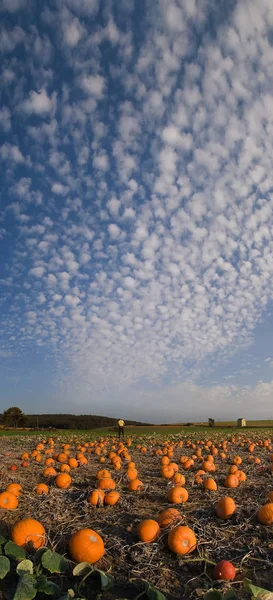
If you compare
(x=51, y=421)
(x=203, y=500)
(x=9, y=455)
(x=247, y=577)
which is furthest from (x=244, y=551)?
(x=51, y=421)

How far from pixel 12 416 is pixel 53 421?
10385mm

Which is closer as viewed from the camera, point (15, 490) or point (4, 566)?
point (4, 566)

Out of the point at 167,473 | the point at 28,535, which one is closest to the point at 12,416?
the point at 167,473

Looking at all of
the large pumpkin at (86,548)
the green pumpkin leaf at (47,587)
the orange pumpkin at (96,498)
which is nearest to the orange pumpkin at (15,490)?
the orange pumpkin at (96,498)

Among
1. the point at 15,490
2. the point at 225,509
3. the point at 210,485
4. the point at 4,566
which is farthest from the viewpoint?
the point at 210,485

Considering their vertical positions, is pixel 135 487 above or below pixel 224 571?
above

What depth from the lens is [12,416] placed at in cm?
6506

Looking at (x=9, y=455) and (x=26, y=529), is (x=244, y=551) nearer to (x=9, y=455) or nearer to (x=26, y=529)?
(x=26, y=529)

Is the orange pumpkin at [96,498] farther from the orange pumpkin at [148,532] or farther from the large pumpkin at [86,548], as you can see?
the large pumpkin at [86,548]

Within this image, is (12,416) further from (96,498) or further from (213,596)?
(213,596)

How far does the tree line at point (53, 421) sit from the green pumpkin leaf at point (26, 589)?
186ft

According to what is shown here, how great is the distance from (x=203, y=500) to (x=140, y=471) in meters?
4.12

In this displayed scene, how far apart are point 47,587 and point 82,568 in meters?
0.52

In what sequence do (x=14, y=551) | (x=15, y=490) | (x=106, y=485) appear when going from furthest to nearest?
(x=106, y=485) < (x=15, y=490) < (x=14, y=551)
